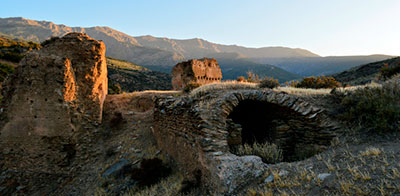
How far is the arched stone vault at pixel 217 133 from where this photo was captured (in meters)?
4.32

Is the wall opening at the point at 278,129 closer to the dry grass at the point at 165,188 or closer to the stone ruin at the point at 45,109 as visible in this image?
the dry grass at the point at 165,188

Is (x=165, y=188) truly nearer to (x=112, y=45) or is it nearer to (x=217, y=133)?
(x=217, y=133)

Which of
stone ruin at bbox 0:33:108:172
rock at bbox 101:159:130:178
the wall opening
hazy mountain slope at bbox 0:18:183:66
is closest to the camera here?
the wall opening

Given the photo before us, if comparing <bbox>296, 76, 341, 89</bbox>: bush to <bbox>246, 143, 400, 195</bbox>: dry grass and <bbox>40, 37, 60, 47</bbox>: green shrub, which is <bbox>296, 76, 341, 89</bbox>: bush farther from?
<bbox>40, 37, 60, 47</bbox>: green shrub

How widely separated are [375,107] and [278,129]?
286 centimetres

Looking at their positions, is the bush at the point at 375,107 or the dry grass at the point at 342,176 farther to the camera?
the bush at the point at 375,107

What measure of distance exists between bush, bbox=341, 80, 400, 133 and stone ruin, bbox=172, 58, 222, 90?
A: 1285cm

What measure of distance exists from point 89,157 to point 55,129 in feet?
5.64

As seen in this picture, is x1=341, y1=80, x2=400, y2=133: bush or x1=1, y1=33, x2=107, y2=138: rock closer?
x1=341, y1=80, x2=400, y2=133: bush

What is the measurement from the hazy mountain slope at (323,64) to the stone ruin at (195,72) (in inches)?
3339

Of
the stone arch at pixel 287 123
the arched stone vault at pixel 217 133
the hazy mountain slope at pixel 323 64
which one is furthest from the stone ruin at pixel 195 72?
the hazy mountain slope at pixel 323 64

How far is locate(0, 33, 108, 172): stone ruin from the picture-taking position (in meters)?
6.81

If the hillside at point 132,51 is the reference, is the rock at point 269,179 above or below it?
below

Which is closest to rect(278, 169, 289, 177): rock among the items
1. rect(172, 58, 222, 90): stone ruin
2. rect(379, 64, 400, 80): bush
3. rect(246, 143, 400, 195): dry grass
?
rect(246, 143, 400, 195): dry grass
